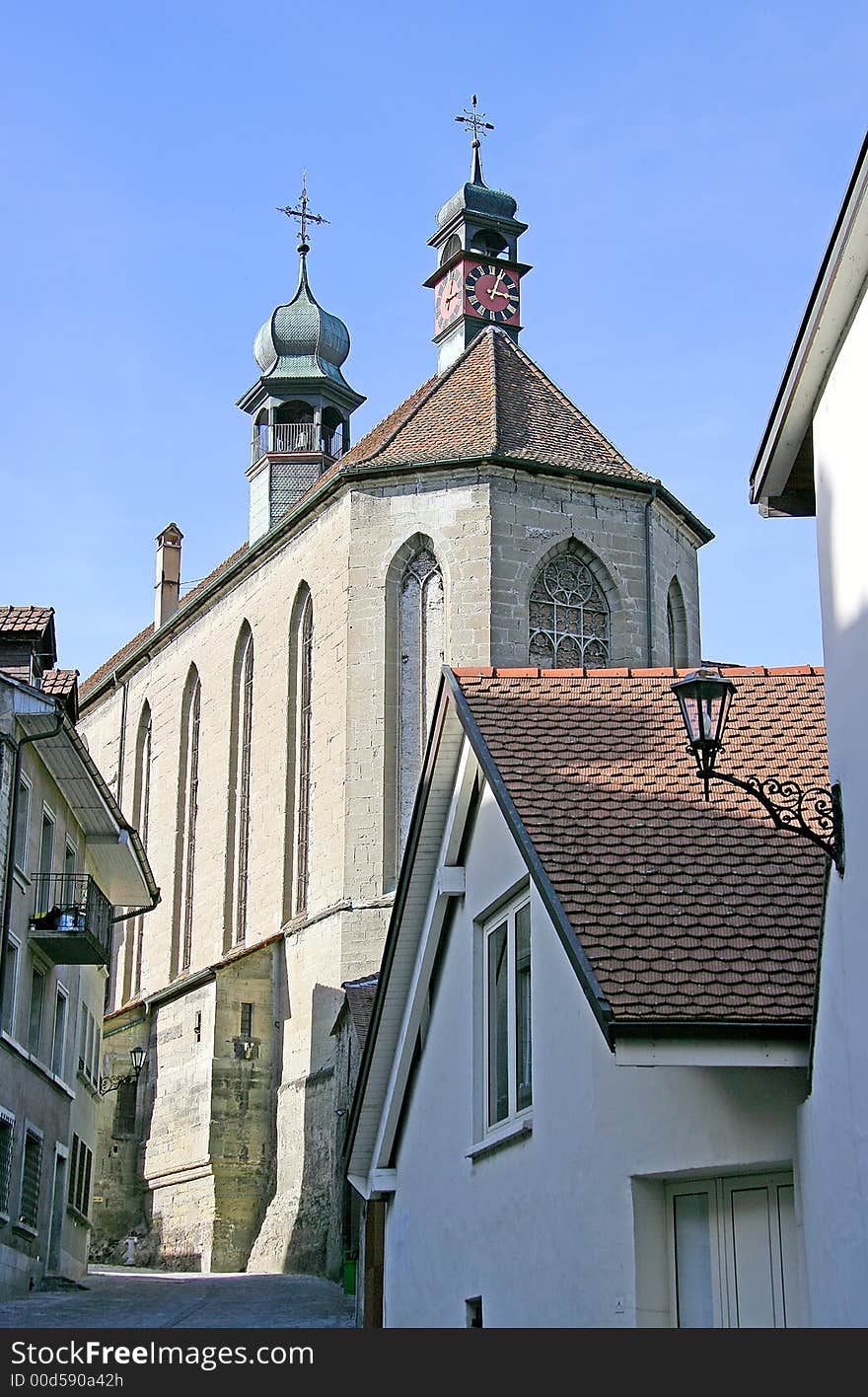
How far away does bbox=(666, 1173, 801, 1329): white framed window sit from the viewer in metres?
8.58

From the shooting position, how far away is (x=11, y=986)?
24875 millimetres

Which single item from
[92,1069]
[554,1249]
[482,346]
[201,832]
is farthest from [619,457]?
[554,1249]

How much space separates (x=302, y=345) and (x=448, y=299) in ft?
17.2

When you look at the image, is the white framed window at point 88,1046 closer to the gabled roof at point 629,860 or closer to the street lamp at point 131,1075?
the street lamp at point 131,1075

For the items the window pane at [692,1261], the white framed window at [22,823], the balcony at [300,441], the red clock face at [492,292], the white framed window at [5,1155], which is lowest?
the window pane at [692,1261]

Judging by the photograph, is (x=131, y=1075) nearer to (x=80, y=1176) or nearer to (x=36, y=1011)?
(x=80, y=1176)

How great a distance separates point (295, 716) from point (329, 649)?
8.37 feet

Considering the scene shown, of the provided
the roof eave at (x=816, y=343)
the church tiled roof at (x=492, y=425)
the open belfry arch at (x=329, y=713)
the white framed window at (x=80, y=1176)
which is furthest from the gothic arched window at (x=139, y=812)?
the roof eave at (x=816, y=343)

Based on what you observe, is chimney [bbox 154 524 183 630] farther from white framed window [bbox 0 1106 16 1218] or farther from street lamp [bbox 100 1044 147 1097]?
white framed window [bbox 0 1106 16 1218]

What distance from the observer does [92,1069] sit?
34.3 metres

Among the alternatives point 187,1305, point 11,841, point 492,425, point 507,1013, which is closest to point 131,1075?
point 492,425

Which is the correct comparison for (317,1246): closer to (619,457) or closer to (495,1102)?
(619,457)

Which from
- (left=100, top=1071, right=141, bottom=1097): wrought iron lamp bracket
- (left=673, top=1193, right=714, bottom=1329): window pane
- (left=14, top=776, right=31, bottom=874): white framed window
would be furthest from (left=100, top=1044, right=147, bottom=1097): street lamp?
(left=673, top=1193, right=714, bottom=1329): window pane

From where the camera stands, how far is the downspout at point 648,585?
1517 inches
